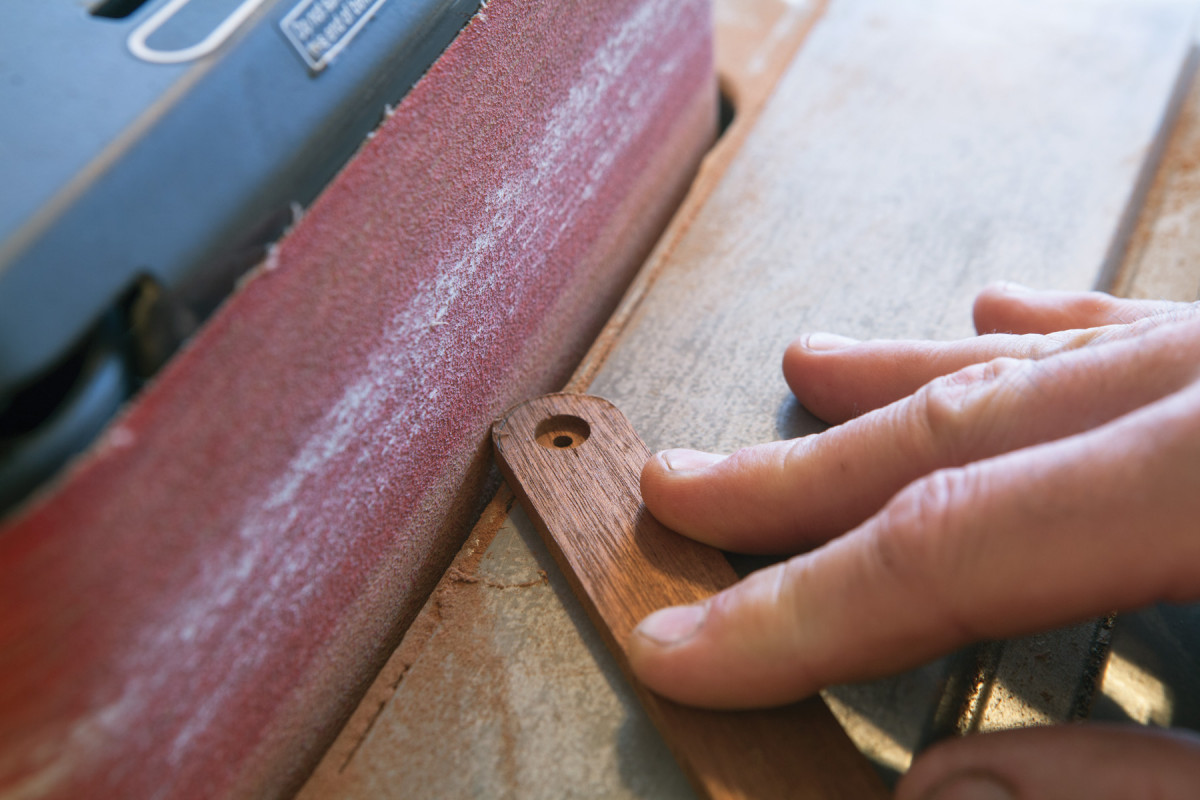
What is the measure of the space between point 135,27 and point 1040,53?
1.29 metres

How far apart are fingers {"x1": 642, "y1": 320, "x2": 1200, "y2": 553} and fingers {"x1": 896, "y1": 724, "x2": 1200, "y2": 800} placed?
17 cm

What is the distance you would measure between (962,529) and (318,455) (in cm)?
41

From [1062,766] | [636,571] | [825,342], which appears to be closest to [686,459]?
[636,571]

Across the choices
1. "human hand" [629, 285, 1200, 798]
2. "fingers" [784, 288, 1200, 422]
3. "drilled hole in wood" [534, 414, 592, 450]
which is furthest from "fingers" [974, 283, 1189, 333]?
"drilled hole in wood" [534, 414, 592, 450]

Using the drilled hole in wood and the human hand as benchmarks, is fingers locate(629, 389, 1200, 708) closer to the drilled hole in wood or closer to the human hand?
the human hand

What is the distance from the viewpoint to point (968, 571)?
0.49 meters

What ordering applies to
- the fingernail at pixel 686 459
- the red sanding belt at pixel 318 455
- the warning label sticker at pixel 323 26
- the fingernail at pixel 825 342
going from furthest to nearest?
the fingernail at pixel 825 342
the fingernail at pixel 686 459
the warning label sticker at pixel 323 26
the red sanding belt at pixel 318 455

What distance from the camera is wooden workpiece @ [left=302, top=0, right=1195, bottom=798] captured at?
0.60m

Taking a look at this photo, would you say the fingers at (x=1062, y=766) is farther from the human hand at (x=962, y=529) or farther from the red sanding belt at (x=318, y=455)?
the red sanding belt at (x=318, y=455)

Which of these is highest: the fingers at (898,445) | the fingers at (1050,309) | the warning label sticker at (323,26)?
the warning label sticker at (323,26)

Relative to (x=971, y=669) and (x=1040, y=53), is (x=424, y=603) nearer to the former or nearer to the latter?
A: (x=971, y=669)

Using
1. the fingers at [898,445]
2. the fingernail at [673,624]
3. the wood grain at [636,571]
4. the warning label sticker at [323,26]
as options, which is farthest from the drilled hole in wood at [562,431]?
the warning label sticker at [323,26]

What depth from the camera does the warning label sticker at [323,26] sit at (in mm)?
521

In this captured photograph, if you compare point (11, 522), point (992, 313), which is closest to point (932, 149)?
point (992, 313)
